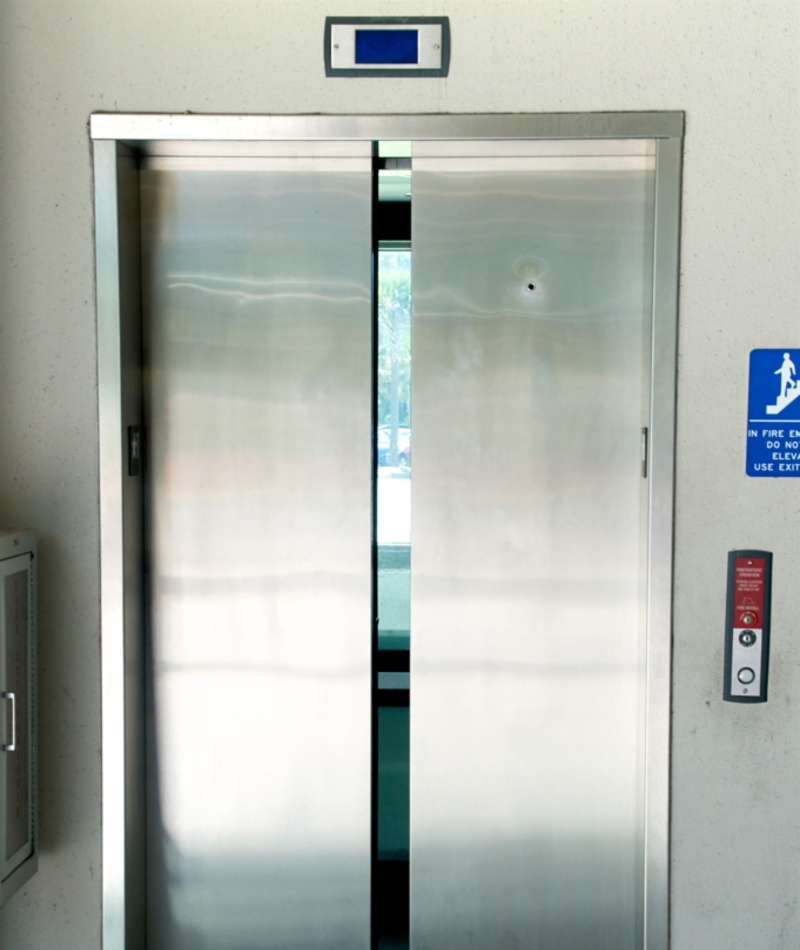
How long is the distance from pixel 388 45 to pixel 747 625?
1.82 metres

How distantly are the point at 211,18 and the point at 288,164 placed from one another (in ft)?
1.34

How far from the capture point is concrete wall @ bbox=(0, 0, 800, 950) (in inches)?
90.7

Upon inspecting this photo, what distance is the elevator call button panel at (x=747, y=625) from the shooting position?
7.75ft

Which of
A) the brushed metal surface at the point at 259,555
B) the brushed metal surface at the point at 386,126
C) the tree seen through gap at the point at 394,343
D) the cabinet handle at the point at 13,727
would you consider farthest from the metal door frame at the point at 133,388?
the tree seen through gap at the point at 394,343

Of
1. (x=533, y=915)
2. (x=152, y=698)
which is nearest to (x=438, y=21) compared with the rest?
(x=152, y=698)

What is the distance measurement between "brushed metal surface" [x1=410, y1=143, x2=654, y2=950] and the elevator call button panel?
0.81 ft

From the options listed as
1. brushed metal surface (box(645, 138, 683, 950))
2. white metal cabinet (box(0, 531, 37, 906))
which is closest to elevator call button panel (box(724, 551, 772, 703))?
brushed metal surface (box(645, 138, 683, 950))

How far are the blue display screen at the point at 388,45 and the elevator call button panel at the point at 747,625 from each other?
1580mm

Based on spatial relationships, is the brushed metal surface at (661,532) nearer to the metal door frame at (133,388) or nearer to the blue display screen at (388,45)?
the metal door frame at (133,388)

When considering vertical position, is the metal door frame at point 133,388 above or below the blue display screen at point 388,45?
below

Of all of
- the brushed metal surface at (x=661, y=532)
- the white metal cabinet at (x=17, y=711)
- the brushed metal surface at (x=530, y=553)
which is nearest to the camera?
the white metal cabinet at (x=17, y=711)

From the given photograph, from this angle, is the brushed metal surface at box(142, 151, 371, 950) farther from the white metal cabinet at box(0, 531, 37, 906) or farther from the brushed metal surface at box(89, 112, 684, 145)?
the white metal cabinet at box(0, 531, 37, 906)

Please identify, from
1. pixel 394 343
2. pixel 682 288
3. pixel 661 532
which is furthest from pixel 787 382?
pixel 394 343

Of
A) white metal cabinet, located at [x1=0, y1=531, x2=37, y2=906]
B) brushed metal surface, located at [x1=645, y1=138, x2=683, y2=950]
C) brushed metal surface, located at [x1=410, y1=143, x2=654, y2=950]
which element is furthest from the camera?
brushed metal surface, located at [x1=410, y1=143, x2=654, y2=950]
